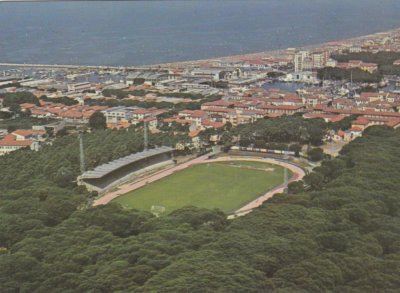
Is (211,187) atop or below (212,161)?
below

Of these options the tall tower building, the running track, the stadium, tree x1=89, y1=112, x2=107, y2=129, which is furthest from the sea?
the stadium

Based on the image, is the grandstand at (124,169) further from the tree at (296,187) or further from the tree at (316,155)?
the tree at (296,187)

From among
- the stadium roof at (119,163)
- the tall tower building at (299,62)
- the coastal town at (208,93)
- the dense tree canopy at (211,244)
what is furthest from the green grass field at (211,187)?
the tall tower building at (299,62)

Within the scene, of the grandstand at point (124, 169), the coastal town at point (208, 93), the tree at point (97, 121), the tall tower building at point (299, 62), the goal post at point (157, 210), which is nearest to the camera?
the goal post at point (157, 210)

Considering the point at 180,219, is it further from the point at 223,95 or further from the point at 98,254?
the point at 223,95

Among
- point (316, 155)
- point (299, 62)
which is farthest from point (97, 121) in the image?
point (299, 62)

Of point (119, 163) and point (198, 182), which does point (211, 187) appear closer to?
point (198, 182)
